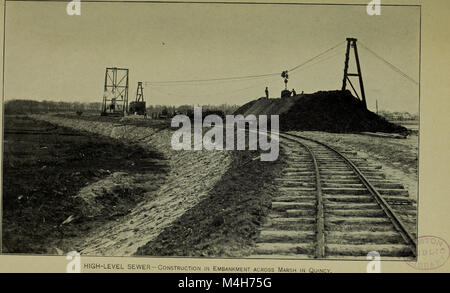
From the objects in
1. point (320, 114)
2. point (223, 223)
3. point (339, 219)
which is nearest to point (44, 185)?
point (223, 223)

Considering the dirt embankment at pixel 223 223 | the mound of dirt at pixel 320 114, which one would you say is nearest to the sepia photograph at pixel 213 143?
the dirt embankment at pixel 223 223

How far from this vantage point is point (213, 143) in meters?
9.82

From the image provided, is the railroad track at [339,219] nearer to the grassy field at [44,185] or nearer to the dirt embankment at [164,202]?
the dirt embankment at [164,202]

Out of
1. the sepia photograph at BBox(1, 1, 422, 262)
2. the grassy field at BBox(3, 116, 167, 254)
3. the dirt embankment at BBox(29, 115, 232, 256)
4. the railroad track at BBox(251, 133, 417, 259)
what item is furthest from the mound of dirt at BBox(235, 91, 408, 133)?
the railroad track at BBox(251, 133, 417, 259)

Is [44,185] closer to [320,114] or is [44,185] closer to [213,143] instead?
[213,143]

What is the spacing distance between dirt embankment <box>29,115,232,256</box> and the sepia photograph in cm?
4

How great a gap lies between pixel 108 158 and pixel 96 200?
240 centimetres

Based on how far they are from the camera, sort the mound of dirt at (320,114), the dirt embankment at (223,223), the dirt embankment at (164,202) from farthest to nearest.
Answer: the mound of dirt at (320,114) < the dirt embankment at (164,202) < the dirt embankment at (223,223)

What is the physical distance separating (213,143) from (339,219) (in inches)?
193

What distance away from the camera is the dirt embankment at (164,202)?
680 centimetres

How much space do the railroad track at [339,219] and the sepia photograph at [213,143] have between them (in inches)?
0.9

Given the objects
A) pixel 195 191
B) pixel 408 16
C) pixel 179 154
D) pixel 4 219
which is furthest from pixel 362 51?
pixel 4 219

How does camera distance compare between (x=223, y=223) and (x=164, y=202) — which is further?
(x=164, y=202)
